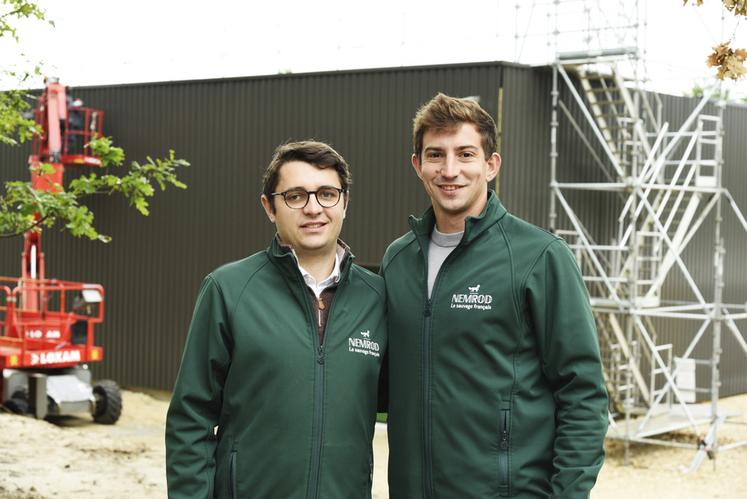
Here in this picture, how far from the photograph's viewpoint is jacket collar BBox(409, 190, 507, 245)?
A: 3.69 meters

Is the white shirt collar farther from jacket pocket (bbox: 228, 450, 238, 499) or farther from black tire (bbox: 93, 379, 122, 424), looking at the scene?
black tire (bbox: 93, 379, 122, 424)

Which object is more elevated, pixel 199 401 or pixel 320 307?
pixel 320 307

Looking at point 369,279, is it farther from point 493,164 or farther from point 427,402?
point 493,164

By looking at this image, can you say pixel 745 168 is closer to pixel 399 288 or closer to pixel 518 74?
Result: pixel 518 74

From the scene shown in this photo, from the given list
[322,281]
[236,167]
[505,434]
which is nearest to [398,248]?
[322,281]

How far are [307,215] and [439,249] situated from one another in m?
0.53

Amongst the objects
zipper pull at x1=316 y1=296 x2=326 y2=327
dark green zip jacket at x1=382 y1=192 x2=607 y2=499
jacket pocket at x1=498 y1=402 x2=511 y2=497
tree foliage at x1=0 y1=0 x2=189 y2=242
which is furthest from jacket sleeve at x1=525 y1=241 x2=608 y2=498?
tree foliage at x1=0 y1=0 x2=189 y2=242

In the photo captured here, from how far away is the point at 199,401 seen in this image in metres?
3.58

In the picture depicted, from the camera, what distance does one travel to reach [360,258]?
14672mm

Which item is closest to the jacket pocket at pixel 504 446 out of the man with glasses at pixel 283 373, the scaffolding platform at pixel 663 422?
the man with glasses at pixel 283 373

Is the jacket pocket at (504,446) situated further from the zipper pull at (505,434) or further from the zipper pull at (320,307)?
the zipper pull at (320,307)

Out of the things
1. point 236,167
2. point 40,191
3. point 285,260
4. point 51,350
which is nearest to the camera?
point 285,260

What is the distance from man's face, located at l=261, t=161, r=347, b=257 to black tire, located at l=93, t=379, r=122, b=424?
429 inches


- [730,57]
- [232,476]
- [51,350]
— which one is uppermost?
[730,57]
